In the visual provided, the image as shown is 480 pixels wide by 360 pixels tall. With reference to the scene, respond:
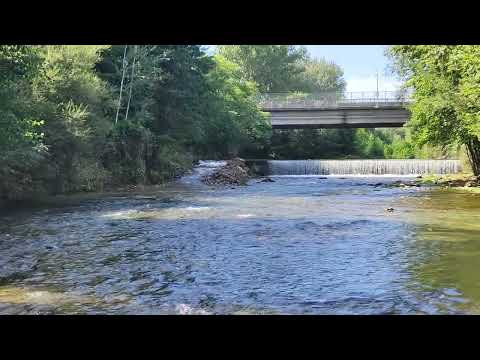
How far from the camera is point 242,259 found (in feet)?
33.3

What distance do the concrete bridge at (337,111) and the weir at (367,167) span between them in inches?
356

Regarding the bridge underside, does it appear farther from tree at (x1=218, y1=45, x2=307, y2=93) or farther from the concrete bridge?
tree at (x1=218, y1=45, x2=307, y2=93)

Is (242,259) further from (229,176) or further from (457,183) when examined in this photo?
(229,176)

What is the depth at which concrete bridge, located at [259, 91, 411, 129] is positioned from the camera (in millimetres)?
46781

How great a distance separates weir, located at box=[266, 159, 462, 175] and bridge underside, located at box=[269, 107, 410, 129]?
9579mm

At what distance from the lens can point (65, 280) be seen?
8.47 meters

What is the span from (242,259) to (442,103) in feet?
60.7

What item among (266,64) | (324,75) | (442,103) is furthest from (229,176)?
(324,75)

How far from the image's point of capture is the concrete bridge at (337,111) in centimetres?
4678
